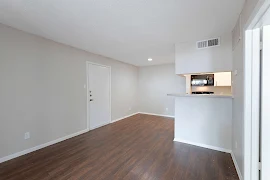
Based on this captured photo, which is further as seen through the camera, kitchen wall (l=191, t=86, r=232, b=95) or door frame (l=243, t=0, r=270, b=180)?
kitchen wall (l=191, t=86, r=232, b=95)

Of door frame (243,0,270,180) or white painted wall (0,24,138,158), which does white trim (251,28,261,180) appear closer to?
door frame (243,0,270,180)

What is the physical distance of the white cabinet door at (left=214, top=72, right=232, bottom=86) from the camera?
371 centimetres

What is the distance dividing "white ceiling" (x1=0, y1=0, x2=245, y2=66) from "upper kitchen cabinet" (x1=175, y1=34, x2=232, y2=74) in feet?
0.66

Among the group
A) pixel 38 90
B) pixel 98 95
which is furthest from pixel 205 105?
pixel 38 90

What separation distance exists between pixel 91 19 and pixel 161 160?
2578 mm

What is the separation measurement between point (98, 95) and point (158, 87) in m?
2.67

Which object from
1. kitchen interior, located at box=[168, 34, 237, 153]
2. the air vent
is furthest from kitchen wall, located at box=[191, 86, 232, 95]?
the air vent

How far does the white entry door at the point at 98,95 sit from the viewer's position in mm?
3839

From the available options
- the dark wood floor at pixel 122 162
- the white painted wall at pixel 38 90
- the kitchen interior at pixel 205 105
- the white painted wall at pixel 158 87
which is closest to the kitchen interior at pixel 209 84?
the white painted wall at pixel 158 87

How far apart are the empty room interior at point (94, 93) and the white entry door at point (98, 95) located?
0.05m

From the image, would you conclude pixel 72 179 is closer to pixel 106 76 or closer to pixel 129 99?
pixel 106 76

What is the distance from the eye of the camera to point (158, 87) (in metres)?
5.63

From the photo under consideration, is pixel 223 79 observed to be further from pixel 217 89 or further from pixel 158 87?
pixel 158 87

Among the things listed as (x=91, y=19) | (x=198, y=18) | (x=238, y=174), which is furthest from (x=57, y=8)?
(x=238, y=174)
